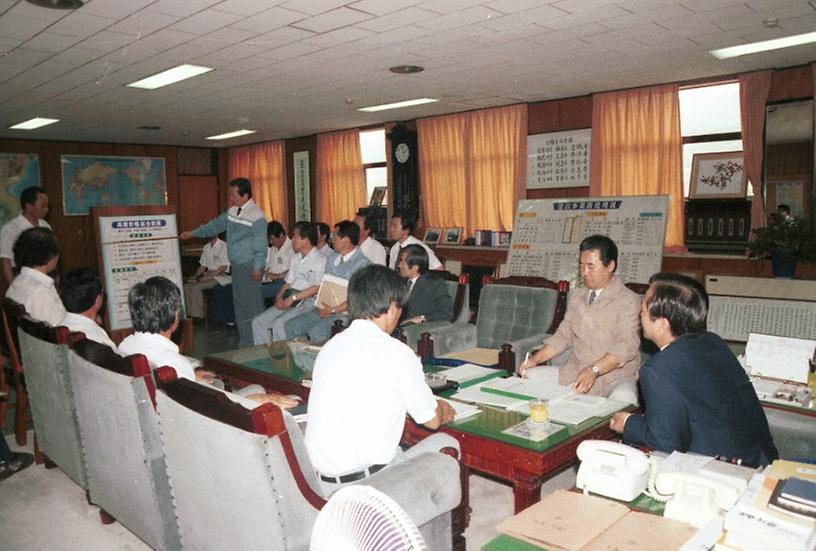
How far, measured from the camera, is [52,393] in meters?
3.00

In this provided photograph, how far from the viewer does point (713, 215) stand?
20.3 feet

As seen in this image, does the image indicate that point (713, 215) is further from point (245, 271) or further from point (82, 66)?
point (82, 66)

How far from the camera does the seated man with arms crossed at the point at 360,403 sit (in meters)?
1.97

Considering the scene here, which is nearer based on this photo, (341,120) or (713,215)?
(713,215)

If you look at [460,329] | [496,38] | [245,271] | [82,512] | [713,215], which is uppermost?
[496,38]

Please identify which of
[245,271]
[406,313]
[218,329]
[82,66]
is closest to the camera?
[406,313]

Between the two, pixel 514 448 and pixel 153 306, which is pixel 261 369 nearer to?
pixel 153 306

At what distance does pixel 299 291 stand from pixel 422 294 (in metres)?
1.39

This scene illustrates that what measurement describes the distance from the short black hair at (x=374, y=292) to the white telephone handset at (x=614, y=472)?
2.81 feet

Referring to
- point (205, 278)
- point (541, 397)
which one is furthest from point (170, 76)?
point (541, 397)

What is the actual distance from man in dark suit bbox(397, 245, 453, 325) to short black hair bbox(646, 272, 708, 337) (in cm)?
278

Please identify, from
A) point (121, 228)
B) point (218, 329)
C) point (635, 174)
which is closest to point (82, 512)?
point (121, 228)

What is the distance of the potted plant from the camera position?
5.34m

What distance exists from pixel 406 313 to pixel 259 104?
3809mm
